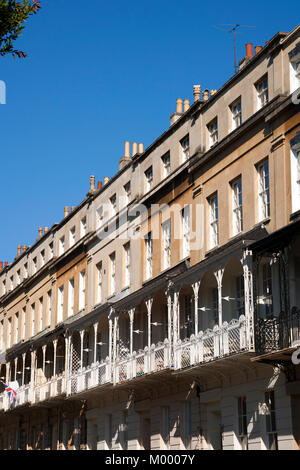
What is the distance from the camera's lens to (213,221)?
28750 millimetres

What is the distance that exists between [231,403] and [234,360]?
2.47 m

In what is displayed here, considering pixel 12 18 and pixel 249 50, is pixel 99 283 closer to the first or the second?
pixel 249 50

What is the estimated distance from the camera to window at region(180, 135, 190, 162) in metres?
31.6

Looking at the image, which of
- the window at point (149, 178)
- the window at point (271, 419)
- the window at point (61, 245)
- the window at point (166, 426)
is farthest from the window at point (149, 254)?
the window at point (61, 245)

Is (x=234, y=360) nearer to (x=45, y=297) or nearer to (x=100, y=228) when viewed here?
(x=100, y=228)

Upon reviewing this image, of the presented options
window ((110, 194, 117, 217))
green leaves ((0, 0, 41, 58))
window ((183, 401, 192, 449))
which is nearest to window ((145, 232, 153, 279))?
window ((110, 194, 117, 217))

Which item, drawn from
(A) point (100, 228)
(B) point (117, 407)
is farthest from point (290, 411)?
(A) point (100, 228)

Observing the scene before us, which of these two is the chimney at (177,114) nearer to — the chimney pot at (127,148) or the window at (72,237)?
the chimney pot at (127,148)

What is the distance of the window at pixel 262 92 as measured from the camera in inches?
1036

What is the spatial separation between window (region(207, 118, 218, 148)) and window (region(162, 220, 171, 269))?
160 inches

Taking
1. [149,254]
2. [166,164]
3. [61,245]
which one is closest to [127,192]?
[166,164]

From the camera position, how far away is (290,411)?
23.0 meters

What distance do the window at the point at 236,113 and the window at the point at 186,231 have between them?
3.92 m

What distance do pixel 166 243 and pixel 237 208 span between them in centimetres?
574
